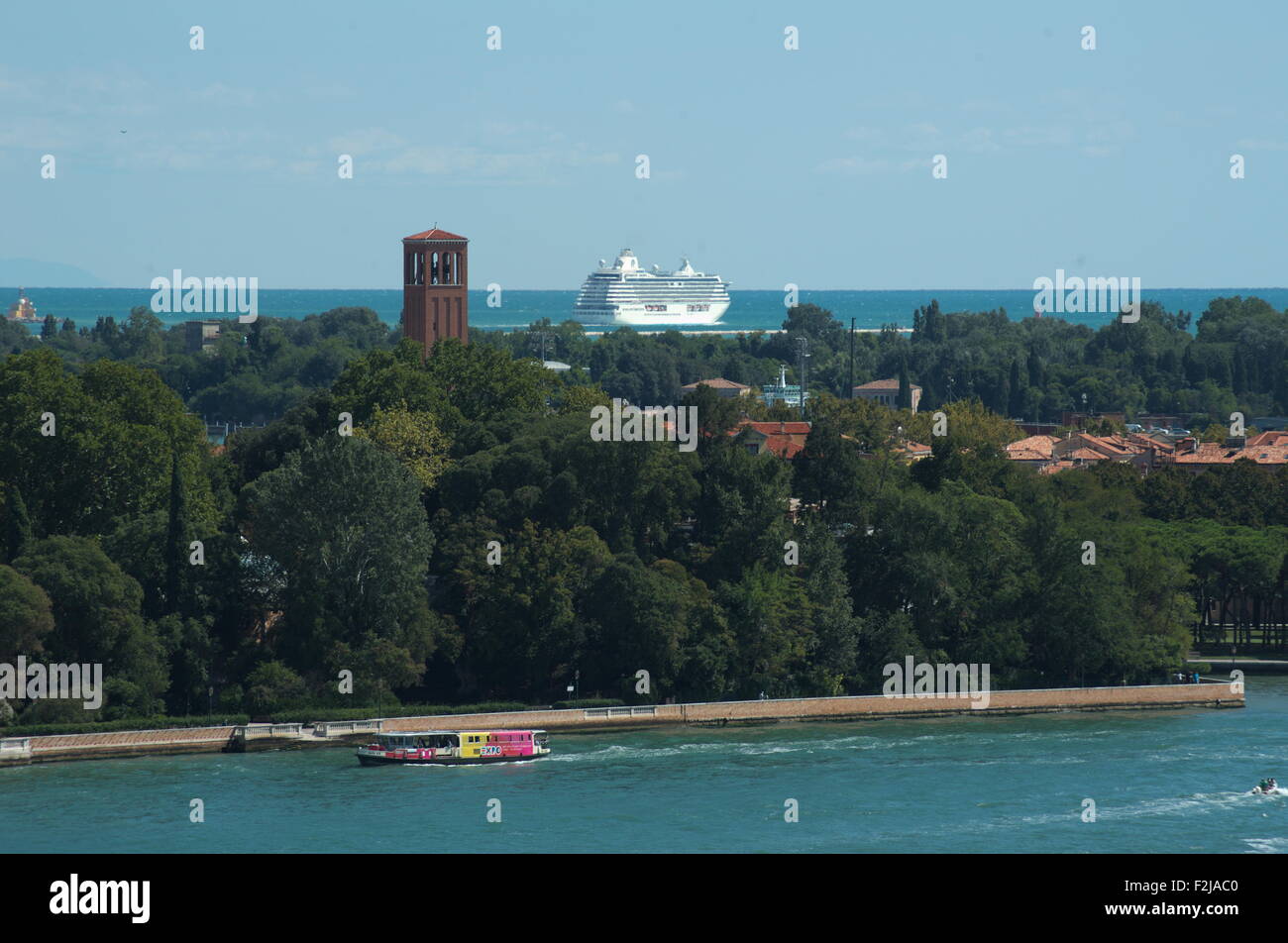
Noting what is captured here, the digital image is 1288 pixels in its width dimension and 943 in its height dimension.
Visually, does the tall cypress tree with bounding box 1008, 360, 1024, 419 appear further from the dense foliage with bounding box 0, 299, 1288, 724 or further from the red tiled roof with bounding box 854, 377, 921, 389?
the dense foliage with bounding box 0, 299, 1288, 724

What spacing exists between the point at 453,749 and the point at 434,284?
32.6 metres

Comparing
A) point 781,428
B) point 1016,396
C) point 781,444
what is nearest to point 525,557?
point 781,444

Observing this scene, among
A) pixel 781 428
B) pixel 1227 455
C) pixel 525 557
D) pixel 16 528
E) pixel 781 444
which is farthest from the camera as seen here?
pixel 1227 455

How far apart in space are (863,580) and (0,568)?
19417 millimetres

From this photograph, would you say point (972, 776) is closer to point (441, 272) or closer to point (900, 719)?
point (900, 719)

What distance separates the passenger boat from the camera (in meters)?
41.4

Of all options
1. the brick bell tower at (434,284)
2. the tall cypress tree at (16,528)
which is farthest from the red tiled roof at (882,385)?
the tall cypress tree at (16,528)

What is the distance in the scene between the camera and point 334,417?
5425 cm

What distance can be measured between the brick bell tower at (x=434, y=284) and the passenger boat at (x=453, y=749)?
31144 millimetres

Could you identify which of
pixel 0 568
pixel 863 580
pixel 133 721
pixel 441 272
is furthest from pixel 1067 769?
pixel 441 272

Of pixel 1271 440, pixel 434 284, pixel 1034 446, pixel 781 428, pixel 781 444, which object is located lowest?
pixel 1034 446

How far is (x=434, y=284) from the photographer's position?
7212cm

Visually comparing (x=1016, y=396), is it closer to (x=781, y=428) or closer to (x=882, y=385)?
(x=882, y=385)

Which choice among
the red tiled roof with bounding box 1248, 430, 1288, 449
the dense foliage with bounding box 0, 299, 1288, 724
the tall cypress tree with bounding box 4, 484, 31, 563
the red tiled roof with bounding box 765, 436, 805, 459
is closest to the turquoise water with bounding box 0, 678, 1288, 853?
the dense foliage with bounding box 0, 299, 1288, 724
